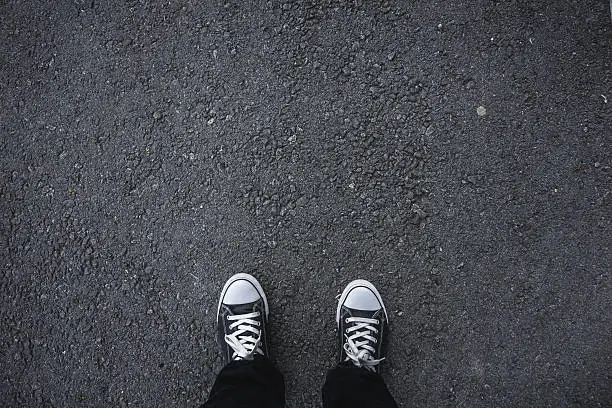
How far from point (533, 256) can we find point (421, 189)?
25.6 inches

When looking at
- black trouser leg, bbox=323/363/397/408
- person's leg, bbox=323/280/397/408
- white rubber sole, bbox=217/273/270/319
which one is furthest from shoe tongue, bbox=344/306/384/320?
white rubber sole, bbox=217/273/270/319

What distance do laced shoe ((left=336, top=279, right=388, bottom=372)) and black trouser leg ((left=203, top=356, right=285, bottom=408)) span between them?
14.5 inches

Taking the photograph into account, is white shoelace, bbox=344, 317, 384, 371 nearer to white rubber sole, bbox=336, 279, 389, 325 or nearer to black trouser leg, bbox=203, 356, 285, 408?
white rubber sole, bbox=336, 279, 389, 325

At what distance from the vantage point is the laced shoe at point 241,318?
2158mm

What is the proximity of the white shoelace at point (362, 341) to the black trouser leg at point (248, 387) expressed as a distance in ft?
1.20

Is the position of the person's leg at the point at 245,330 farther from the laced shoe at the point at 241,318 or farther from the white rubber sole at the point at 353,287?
the white rubber sole at the point at 353,287

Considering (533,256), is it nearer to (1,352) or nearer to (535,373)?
(535,373)

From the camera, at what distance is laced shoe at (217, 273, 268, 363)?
2.16 metres

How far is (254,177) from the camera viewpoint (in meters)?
2.23

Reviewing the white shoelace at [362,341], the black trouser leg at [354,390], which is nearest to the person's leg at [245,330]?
the black trouser leg at [354,390]

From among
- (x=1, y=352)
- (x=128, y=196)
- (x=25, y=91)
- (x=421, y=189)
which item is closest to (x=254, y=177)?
(x=128, y=196)

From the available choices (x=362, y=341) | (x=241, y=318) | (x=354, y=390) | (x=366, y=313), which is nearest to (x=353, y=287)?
(x=366, y=313)

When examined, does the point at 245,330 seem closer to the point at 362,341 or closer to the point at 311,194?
the point at 362,341

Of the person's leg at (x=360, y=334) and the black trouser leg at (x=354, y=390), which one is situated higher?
the person's leg at (x=360, y=334)
